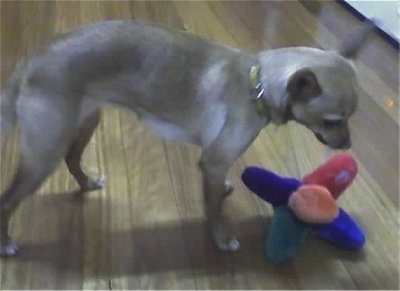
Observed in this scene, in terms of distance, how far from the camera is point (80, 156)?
181cm

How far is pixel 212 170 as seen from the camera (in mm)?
1598

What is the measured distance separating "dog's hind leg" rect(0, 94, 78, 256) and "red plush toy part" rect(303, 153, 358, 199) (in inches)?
24.5

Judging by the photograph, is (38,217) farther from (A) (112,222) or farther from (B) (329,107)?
(B) (329,107)

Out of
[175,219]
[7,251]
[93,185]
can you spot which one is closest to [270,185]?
[175,219]

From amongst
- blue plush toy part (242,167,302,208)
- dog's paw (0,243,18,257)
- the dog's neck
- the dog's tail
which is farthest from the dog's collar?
dog's paw (0,243,18,257)

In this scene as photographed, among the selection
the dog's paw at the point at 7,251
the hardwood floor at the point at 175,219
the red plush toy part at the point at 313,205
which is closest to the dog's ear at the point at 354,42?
the red plush toy part at the point at 313,205

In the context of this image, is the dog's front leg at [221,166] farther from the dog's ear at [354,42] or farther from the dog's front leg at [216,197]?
the dog's ear at [354,42]

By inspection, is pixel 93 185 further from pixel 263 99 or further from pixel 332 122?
pixel 332 122

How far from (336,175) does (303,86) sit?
0.36 meters

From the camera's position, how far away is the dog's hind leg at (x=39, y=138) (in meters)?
1.50

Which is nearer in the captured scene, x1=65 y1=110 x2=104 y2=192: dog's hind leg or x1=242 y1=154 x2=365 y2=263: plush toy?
x1=242 y1=154 x2=365 y2=263: plush toy

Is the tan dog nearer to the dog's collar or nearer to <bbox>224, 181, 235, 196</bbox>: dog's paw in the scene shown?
the dog's collar

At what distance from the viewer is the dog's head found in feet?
4.67

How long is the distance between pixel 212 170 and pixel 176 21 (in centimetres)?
155
